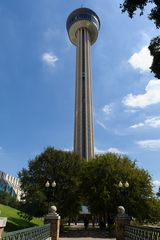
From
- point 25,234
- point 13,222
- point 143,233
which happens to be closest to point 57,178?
point 13,222

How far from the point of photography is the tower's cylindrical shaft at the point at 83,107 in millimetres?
90562

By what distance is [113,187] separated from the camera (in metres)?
36.9

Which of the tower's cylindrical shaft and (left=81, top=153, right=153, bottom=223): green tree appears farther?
the tower's cylindrical shaft

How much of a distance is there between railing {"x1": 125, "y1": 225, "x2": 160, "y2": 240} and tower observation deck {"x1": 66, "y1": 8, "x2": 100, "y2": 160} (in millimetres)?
70590

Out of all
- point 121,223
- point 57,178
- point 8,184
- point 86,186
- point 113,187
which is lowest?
point 121,223

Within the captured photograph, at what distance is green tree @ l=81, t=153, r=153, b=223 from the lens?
117 feet

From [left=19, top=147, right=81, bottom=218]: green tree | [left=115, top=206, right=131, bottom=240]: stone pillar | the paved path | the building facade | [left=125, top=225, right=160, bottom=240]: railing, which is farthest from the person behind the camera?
the building facade

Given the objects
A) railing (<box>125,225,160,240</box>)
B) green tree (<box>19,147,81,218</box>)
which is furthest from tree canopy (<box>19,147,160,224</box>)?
railing (<box>125,225,160,240</box>)

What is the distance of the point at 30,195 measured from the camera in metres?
34.6

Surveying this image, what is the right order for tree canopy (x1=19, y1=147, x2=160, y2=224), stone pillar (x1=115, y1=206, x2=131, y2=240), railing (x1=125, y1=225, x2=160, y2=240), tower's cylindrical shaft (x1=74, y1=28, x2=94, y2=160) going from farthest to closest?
tower's cylindrical shaft (x1=74, y1=28, x2=94, y2=160), tree canopy (x1=19, y1=147, x2=160, y2=224), stone pillar (x1=115, y1=206, x2=131, y2=240), railing (x1=125, y1=225, x2=160, y2=240)

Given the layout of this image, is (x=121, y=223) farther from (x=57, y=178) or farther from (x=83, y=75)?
(x=83, y=75)

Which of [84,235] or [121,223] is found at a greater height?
[121,223]

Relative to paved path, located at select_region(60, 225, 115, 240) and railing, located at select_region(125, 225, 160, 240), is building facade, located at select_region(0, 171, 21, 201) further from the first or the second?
railing, located at select_region(125, 225, 160, 240)

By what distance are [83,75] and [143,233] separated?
88.9 meters
